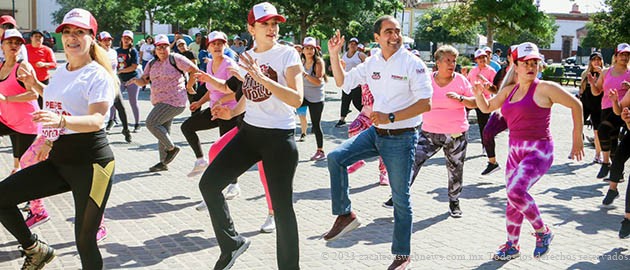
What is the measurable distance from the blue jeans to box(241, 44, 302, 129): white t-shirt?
25.7 inches

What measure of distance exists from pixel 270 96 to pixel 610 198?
5.07 meters

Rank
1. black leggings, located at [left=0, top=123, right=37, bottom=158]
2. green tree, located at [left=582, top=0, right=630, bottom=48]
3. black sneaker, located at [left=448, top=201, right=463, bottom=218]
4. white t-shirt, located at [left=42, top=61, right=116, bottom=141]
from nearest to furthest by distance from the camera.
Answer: white t-shirt, located at [left=42, top=61, right=116, bottom=141]
black leggings, located at [left=0, top=123, right=37, bottom=158]
black sneaker, located at [left=448, top=201, right=463, bottom=218]
green tree, located at [left=582, top=0, right=630, bottom=48]

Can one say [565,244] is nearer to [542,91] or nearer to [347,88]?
[542,91]

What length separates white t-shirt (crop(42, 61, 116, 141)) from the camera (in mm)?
4371

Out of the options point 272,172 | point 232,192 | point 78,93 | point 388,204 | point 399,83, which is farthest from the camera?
point 232,192

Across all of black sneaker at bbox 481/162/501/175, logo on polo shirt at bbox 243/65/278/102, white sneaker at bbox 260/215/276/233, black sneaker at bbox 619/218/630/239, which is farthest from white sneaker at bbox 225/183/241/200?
black sneaker at bbox 619/218/630/239

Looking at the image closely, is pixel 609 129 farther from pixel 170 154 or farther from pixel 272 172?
pixel 272 172

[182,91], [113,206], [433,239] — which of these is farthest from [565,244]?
[182,91]

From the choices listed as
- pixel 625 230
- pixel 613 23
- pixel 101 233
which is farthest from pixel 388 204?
pixel 613 23

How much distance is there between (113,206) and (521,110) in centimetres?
439

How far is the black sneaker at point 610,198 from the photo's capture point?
8062 mm

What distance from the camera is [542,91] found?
5.58 metres

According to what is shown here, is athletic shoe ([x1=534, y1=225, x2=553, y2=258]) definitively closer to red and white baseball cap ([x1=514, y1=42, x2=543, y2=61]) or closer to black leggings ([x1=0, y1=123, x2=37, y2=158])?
red and white baseball cap ([x1=514, y1=42, x2=543, y2=61])

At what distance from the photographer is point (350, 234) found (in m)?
6.55
